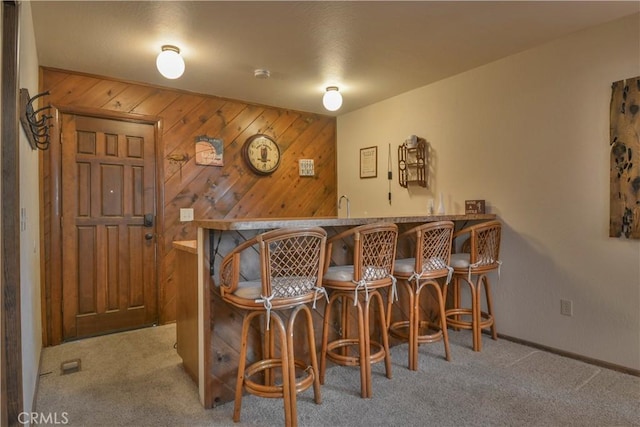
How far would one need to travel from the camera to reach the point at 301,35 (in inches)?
105

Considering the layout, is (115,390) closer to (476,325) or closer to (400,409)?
(400,409)

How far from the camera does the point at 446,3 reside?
227cm

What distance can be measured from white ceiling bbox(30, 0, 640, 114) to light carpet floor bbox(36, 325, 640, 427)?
236 centimetres

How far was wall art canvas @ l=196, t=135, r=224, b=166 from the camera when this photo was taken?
3.92 metres

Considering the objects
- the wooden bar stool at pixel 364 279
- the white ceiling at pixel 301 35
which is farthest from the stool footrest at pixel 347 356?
the white ceiling at pixel 301 35

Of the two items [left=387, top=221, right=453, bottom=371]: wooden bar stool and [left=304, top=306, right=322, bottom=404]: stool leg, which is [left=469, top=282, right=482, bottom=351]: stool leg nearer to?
[left=387, top=221, right=453, bottom=371]: wooden bar stool

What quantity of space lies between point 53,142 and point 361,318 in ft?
9.75

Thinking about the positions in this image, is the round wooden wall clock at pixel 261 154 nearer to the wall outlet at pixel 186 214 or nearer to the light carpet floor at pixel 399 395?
the wall outlet at pixel 186 214

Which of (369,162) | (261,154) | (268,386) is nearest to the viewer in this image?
(268,386)

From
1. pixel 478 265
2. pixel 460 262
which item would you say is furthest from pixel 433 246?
pixel 478 265

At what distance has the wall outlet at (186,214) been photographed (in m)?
3.80

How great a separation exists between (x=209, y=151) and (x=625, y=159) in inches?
141

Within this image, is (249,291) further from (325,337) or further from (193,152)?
(193,152)

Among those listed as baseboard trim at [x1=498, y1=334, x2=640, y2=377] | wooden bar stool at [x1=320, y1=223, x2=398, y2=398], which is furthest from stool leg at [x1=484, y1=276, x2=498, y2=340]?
wooden bar stool at [x1=320, y1=223, x2=398, y2=398]
